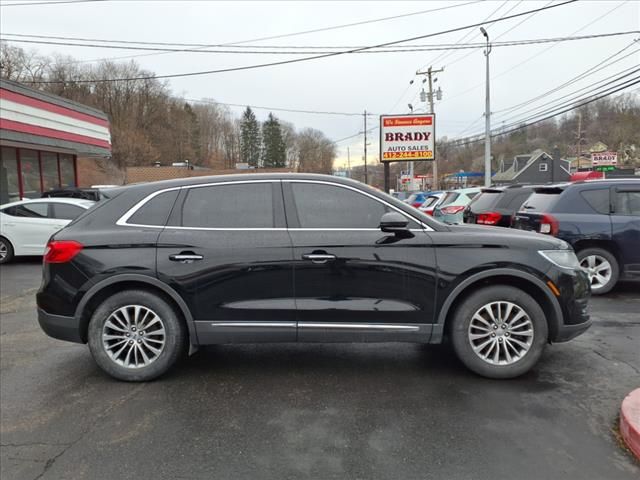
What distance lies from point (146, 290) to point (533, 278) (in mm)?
3339

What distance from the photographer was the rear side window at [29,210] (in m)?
10.6

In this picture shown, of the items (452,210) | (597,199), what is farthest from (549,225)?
(452,210)

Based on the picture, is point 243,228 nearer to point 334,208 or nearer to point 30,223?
point 334,208

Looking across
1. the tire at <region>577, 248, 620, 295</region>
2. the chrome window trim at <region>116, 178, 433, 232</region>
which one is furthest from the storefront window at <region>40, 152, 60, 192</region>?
the tire at <region>577, 248, 620, 295</region>

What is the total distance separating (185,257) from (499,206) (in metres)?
6.66

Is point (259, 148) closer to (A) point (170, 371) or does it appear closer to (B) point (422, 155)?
(B) point (422, 155)

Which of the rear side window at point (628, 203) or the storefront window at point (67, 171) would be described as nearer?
the rear side window at point (628, 203)

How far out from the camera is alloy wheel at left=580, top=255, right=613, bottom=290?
22.7 ft

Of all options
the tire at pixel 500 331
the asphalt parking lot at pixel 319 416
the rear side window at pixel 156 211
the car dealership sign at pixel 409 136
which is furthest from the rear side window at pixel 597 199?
the car dealership sign at pixel 409 136

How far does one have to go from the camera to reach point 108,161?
5981cm

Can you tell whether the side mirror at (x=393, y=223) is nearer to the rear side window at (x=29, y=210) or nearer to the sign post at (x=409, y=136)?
the rear side window at (x=29, y=210)

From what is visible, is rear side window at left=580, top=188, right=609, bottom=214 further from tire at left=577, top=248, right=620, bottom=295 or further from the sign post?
the sign post

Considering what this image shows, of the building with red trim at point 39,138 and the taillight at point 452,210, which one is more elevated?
the building with red trim at point 39,138

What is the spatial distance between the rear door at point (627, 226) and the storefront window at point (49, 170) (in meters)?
19.7
